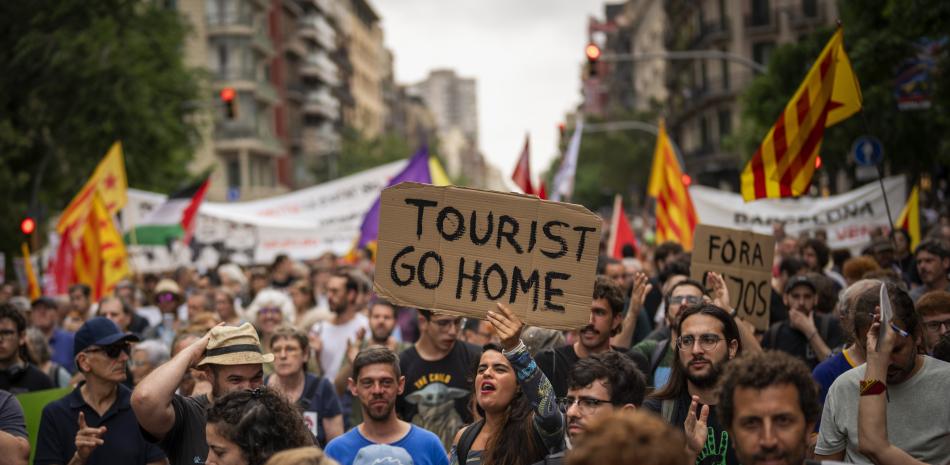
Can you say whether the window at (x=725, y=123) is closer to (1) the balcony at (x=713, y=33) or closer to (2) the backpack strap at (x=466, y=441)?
(1) the balcony at (x=713, y=33)

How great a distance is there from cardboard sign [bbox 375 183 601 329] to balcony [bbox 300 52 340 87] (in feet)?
241

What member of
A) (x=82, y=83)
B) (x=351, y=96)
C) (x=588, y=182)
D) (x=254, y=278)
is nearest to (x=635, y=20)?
(x=588, y=182)

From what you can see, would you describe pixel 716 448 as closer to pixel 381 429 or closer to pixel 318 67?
pixel 381 429

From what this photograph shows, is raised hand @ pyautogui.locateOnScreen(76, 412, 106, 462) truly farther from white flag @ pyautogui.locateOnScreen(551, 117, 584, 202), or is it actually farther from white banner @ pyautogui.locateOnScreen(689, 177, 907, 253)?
white flag @ pyautogui.locateOnScreen(551, 117, 584, 202)

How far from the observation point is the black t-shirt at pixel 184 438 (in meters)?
5.23

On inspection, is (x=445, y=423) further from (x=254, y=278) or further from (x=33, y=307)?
(x=254, y=278)

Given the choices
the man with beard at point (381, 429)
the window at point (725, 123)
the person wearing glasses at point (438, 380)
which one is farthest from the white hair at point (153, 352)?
the window at point (725, 123)

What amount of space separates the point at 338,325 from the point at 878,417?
5967 mm

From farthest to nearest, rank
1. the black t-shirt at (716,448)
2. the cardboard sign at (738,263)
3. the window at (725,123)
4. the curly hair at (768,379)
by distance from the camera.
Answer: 1. the window at (725,123)
2. the cardboard sign at (738,263)
3. the black t-shirt at (716,448)
4. the curly hair at (768,379)

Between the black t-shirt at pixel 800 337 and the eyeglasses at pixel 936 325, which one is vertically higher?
the eyeglasses at pixel 936 325

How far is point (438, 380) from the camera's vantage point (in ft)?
23.8

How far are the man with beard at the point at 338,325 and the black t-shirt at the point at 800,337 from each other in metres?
3.19

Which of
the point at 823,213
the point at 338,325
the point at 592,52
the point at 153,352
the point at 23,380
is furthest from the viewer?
the point at 592,52

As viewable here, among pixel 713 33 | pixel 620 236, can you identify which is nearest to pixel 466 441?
pixel 620 236
